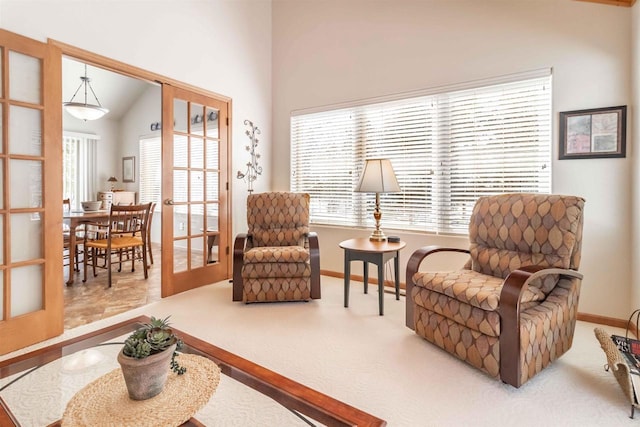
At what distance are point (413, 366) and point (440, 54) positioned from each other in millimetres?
2964

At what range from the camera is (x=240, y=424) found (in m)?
1.24

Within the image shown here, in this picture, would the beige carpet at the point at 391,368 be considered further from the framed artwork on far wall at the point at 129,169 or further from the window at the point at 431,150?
the framed artwork on far wall at the point at 129,169

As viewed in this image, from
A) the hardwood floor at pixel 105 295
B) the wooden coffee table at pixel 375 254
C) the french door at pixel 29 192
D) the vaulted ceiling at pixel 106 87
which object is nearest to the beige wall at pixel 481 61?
the wooden coffee table at pixel 375 254

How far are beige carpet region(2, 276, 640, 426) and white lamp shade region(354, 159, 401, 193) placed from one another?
1125mm

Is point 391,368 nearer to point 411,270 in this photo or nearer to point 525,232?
point 411,270

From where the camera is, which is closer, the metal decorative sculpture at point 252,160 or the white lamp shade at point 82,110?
the metal decorative sculpture at point 252,160

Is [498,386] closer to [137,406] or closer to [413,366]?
[413,366]

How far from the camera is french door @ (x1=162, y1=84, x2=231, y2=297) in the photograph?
3385mm

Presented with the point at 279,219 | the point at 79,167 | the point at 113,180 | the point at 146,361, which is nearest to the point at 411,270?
the point at 279,219

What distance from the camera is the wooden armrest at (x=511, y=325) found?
175 centimetres

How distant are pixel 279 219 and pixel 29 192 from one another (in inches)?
82.7

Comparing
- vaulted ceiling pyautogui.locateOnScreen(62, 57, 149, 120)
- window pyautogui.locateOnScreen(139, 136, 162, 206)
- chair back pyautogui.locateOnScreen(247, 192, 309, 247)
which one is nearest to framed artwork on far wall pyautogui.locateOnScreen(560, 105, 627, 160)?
chair back pyautogui.locateOnScreen(247, 192, 309, 247)

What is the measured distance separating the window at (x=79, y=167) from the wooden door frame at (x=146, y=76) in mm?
4365

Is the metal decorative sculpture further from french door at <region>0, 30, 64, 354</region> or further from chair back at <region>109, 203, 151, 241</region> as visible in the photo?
french door at <region>0, 30, 64, 354</region>
